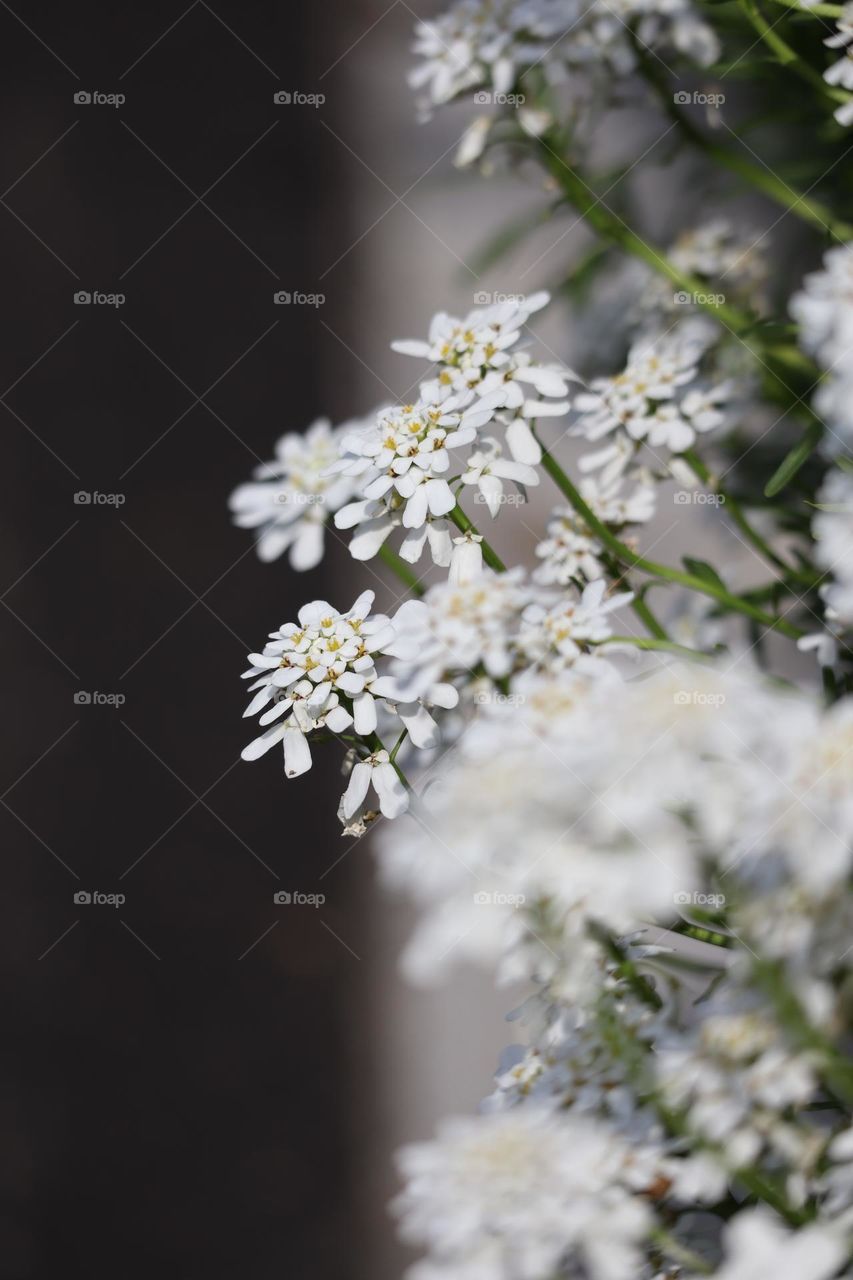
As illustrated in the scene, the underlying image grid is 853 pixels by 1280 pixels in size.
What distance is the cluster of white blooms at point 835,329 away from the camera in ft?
1.39

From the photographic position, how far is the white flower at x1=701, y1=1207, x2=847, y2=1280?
0.29 metres

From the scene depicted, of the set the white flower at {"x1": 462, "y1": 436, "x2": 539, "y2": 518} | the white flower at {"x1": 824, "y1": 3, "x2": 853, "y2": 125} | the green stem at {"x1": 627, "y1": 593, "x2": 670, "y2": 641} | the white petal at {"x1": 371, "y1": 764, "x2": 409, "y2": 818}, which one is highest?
the white flower at {"x1": 824, "y1": 3, "x2": 853, "y2": 125}

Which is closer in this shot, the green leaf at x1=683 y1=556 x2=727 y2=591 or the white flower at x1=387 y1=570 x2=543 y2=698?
the white flower at x1=387 y1=570 x2=543 y2=698

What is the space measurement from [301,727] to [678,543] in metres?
0.47

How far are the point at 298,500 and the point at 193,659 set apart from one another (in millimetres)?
Result: 540

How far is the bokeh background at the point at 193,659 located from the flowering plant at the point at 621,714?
0.33m

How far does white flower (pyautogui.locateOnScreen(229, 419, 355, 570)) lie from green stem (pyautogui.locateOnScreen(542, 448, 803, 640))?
9 centimetres

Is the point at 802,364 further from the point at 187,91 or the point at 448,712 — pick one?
the point at 187,91

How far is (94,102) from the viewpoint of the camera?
898 millimetres

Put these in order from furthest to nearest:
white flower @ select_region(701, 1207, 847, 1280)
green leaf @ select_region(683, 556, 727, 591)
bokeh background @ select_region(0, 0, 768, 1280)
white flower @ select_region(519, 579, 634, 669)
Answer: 1. bokeh background @ select_region(0, 0, 768, 1280)
2. green leaf @ select_region(683, 556, 727, 591)
3. white flower @ select_region(519, 579, 634, 669)
4. white flower @ select_region(701, 1207, 847, 1280)

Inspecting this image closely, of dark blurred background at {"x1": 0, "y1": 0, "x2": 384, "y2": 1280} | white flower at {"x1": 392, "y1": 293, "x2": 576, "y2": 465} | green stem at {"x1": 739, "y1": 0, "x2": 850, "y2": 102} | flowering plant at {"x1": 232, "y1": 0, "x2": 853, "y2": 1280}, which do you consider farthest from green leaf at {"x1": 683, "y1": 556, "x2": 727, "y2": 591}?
dark blurred background at {"x1": 0, "y1": 0, "x2": 384, "y2": 1280}

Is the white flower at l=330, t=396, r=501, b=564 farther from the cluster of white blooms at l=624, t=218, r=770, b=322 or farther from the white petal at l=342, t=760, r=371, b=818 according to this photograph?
the cluster of white blooms at l=624, t=218, r=770, b=322

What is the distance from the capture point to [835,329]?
43cm

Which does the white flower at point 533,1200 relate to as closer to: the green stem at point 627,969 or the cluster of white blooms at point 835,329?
the green stem at point 627,969
